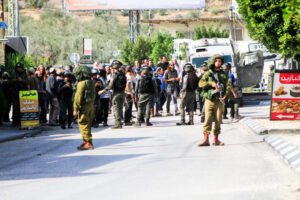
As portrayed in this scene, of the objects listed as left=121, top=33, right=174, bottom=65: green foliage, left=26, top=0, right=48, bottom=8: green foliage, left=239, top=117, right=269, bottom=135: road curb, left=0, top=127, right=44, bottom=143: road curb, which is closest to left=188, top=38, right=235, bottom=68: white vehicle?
left=239, top=117, right=269, bottom=135: road curb

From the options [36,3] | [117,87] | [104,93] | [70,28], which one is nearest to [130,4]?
[104,93]

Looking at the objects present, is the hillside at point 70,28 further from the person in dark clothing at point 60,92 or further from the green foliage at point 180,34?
the person in dark clothing at point 60,92

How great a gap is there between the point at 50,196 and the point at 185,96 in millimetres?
12781

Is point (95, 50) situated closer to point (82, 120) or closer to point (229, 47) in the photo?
point (229, 47)

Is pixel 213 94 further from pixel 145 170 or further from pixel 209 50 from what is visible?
pixel 209 50

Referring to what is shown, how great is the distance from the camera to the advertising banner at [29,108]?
22.8m

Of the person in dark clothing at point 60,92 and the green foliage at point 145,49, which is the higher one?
the green foliage at point 145,49

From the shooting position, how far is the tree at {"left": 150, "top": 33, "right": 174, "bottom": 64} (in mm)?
64544

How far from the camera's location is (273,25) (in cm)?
2247

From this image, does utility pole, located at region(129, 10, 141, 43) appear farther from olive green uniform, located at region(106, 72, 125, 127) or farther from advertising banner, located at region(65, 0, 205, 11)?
olive green uniform, located at region(106, 72, 125, 127)

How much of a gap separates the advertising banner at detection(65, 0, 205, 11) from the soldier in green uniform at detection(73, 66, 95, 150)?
3893cm

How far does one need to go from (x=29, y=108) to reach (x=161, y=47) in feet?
144

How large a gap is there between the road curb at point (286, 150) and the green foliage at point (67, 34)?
58.6m

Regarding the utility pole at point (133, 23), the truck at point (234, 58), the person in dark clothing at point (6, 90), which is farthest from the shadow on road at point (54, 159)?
the utility pole at point (133, 23)
